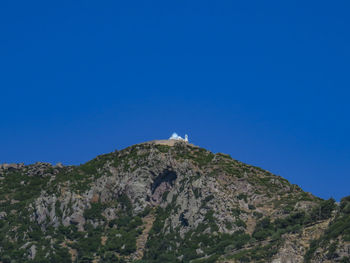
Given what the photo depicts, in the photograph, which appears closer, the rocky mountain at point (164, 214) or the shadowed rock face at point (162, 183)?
the rocky mountain at point (164, 214)

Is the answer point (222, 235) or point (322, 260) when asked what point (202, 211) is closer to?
point (222, 235)

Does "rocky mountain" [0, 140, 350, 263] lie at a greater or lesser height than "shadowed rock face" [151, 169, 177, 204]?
lesser

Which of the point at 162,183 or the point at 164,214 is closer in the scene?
the point at 164,214

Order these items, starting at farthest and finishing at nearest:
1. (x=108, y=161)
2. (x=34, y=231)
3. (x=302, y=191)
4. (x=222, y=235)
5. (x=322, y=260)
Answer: (x=108, y=161)
(x=302, y=191)
(x=34, y=231)
(x=222, y=235)
(x=322, y=260)

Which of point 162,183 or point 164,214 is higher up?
point 162,183

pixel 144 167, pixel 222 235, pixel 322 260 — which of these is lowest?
pixel 322 260

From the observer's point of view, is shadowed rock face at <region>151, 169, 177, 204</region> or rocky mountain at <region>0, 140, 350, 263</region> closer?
rocky mountain at <region>0, 140, 350, 263</region>

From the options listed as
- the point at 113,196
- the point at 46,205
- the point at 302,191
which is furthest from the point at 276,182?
the point at 46,205

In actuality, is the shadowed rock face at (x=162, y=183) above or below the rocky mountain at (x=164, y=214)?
above
